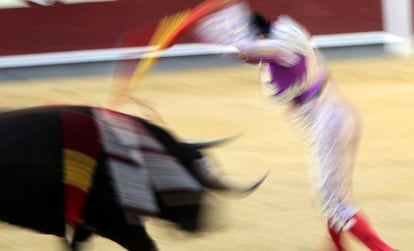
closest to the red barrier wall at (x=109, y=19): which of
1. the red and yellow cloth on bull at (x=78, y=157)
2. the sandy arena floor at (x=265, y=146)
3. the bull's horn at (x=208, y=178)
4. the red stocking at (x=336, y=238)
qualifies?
the sandy arena floor at (x=265, y=146)

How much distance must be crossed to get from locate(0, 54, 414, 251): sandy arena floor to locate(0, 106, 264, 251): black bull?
15 centimetres

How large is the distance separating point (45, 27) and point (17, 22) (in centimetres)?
18

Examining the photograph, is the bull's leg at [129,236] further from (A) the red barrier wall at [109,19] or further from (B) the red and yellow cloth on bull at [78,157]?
(A) the red barrier wall at [109,19]

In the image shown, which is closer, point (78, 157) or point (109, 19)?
point (78, 157)

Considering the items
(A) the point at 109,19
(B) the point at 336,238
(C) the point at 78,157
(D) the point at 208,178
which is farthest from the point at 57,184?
(A) the point at 109,19

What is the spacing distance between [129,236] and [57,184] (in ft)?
0.66

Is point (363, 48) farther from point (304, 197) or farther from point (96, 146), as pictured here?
point (96, 146)

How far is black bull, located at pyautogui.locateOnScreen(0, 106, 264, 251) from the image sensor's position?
180 centimetres

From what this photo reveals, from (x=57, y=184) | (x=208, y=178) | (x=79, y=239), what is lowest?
(x=79, y=239)

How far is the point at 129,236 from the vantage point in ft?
6.21

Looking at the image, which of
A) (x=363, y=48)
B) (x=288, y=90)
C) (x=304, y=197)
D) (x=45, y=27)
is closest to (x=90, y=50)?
(x=45, y=27)

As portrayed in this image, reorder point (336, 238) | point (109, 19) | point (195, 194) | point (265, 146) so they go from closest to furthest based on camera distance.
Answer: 1. point (195, 194)
2. point (336, 238)
3. point (265, 146)
4. point (109, 19)

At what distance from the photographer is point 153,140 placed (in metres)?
1.87

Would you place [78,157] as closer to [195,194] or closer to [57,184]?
[57,184]
